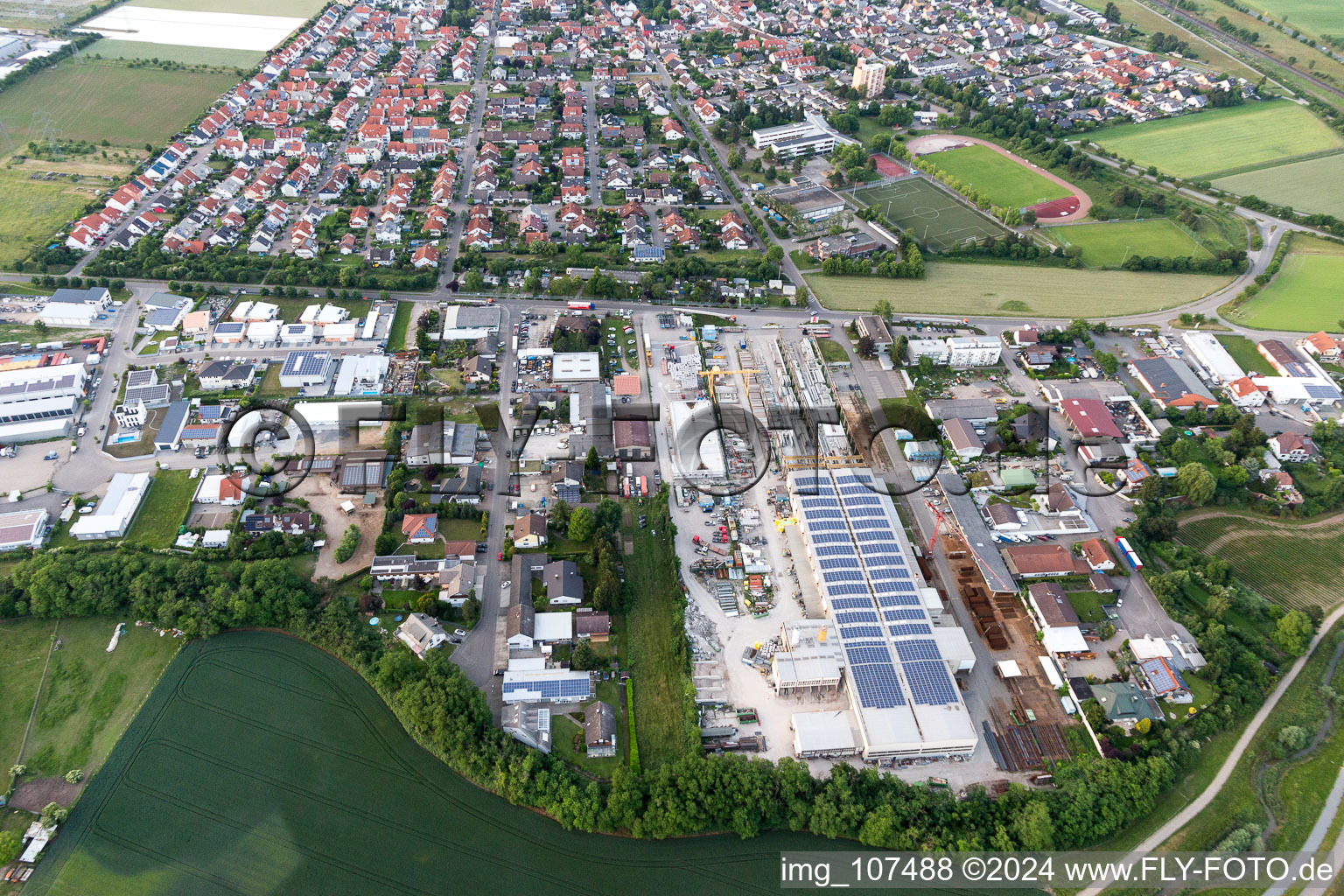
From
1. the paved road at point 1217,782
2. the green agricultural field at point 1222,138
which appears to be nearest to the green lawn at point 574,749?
the paved road at point 1217,782

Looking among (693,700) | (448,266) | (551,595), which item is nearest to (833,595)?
(693,700)

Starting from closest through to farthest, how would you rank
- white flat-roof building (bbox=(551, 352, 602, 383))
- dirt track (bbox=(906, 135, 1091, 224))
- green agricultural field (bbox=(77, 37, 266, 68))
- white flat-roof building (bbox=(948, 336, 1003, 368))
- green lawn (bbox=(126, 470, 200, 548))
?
green lawn (bbox=(126, 470, 200, 548)), white flat-roof building (bbox=(551, 352, 602, 383)), white flat-roof building (bbox=(948, 336, 1003, 368)), dirt track (bbox=(906, 135, 1091, 224)), green agricultural field (bbox=(77, 37, 266, 68))

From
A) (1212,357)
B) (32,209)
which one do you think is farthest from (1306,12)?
(32,209)

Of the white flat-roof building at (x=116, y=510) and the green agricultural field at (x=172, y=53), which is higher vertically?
the green agricultural field at (x=172, y=53)

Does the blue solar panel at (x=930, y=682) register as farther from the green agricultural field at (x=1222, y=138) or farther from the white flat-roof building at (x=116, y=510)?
the green agricultural field at (x=1222, y=138)

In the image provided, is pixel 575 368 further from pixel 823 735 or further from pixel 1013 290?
pixel 1013 290

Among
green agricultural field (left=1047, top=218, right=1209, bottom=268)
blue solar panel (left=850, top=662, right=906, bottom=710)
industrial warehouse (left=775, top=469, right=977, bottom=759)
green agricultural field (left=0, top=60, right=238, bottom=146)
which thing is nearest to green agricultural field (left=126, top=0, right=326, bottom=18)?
green agricultural field (left=0, top=60, right=238, bottom=146)

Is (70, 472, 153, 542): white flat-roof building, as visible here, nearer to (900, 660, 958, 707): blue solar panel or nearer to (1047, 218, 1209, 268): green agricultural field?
(900, 660, 958, 707): blue solar panel
